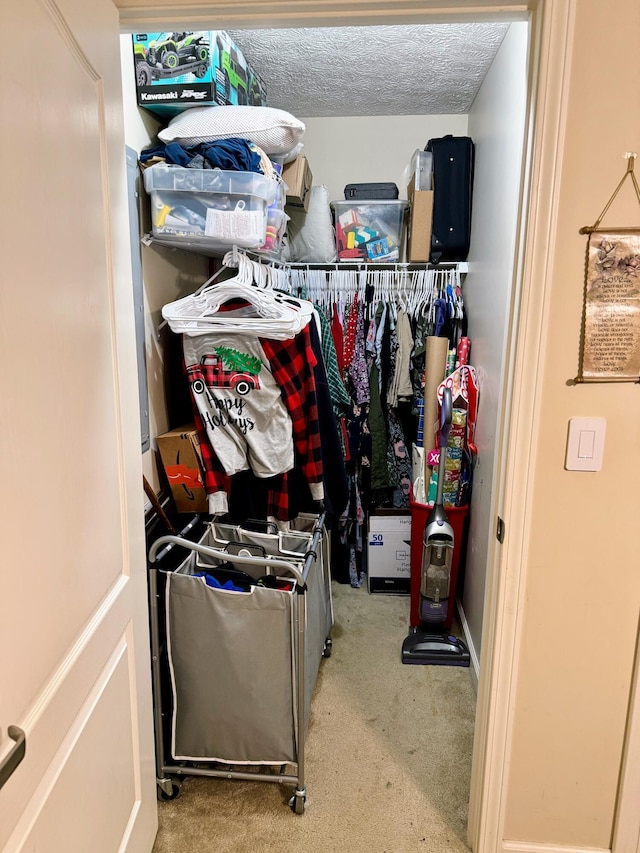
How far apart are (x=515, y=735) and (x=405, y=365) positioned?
1.90m

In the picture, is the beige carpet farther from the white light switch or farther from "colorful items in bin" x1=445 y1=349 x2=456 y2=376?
"colorful items in bin" x1=445 y1=349 x2=456 y2=376

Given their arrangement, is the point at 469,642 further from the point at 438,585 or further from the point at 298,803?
the point at 298,803

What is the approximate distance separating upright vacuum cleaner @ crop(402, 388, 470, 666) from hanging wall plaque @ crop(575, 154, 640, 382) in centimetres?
127

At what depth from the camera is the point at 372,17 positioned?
130 cm

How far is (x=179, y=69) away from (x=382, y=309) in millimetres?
1508

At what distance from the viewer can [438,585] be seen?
2645mm

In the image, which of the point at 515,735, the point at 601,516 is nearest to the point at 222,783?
the point at 515,735

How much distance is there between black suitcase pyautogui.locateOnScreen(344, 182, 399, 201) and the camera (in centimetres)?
316

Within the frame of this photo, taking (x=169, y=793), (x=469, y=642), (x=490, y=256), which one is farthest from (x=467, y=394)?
(x=169, y=793)

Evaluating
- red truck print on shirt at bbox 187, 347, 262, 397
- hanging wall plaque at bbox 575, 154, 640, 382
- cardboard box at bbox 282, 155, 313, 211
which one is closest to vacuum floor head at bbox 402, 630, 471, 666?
red truck print on shirt at bbox 187, 347, 262, 397

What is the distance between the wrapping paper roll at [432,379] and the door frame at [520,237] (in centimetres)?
129

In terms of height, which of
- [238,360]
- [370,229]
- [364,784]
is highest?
[370,229]

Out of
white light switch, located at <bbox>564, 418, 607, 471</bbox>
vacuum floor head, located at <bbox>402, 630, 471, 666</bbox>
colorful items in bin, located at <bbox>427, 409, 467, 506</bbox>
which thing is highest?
white light switch, located at <bbox>564, 418, 607, 471</bbox>

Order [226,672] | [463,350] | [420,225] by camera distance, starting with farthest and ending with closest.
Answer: [420,225] < [463,350] < [226,672]
